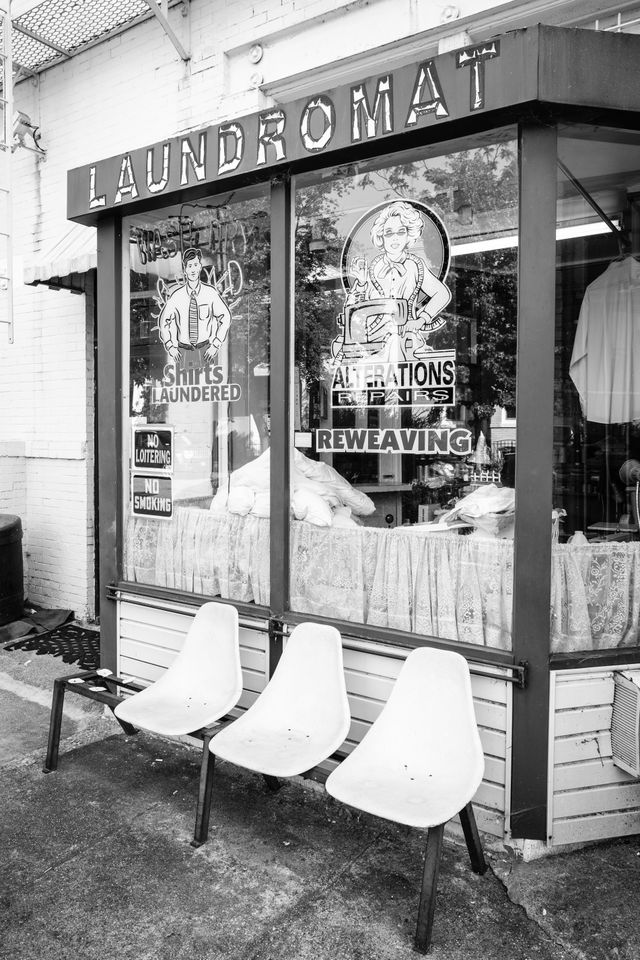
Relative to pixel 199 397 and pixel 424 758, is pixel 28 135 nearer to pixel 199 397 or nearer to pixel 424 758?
pixel 199 397

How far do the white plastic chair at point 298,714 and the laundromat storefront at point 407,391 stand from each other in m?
0.22

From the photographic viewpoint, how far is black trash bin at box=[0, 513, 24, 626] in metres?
6.16

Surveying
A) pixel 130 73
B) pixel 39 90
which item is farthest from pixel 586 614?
pixel 39 90

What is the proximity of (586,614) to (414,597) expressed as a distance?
79 centimetres

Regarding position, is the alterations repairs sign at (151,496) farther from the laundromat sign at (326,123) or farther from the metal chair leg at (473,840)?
the metal chair leg at (473,840)

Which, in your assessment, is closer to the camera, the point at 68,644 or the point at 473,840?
the point at 473,840

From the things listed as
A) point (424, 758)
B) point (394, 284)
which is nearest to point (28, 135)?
point (394, 284)

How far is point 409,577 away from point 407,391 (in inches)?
37.0

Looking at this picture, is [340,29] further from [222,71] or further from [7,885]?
[7,885]

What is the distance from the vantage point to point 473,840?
2.87m

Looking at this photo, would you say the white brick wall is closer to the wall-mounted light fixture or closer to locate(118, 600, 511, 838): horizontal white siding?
the wall-mounted light fixture

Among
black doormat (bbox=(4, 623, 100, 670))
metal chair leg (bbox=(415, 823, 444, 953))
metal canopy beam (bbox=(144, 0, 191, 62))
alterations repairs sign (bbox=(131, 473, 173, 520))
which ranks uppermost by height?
metal canopy beam (bbox=(144, 0, 191, 62))

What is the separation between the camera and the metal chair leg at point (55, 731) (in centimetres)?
379

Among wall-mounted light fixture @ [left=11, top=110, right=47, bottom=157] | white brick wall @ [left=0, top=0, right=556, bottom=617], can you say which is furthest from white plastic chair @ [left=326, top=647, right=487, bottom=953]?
wall-mounted light fixture @ [left=11, top=110, right=47, bottom=157]
